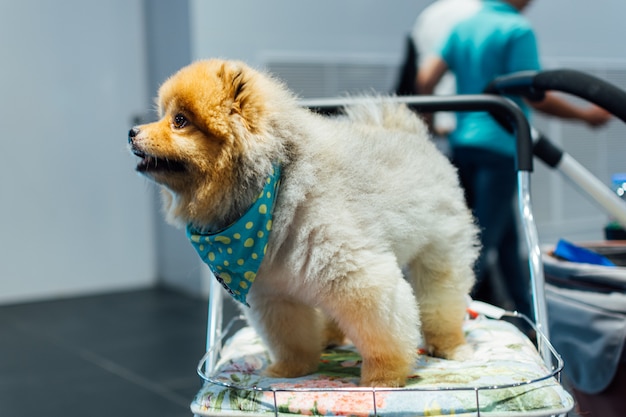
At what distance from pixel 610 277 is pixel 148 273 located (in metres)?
3.49

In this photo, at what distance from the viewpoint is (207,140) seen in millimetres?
1027

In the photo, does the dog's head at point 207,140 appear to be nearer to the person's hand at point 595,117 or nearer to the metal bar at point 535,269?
the metal bar at point 535,269

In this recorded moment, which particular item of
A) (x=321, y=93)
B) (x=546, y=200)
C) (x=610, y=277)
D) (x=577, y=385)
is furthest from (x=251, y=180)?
(x=321, y=93)

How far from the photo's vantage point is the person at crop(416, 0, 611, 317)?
226cm

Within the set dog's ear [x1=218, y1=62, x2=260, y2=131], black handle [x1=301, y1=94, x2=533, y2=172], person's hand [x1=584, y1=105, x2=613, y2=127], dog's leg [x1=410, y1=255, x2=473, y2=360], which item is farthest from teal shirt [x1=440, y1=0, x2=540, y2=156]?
dog's ear [x1=218, y1=62, x2=260, y2=131]

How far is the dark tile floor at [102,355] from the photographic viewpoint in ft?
7.79

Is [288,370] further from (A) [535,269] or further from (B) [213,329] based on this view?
(A) [535,269]

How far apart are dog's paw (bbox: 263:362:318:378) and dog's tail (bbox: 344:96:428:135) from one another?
0.47 m

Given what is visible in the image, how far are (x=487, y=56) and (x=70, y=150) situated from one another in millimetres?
2679

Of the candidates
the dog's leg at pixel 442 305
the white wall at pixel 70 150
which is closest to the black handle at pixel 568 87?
the dog's leg at pixel 442 305

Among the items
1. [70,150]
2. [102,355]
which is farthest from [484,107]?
[70,150]

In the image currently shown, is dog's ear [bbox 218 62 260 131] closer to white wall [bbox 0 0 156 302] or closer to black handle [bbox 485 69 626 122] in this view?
black handle [bbox 485 69 626 122]

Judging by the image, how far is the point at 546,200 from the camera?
10.8 feet

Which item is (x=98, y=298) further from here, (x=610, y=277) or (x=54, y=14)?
(x=610, y=277)
